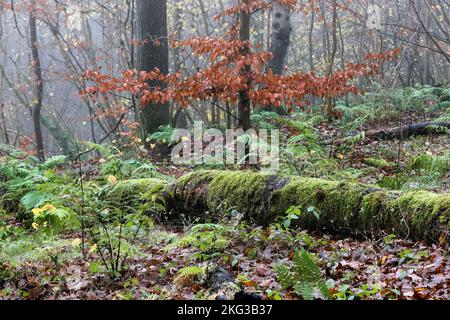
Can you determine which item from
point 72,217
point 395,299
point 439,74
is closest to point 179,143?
point 72,217

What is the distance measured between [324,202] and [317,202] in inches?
3.0

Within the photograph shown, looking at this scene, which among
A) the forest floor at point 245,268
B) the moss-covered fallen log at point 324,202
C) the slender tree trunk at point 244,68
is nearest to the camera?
the forest floor at point 245,268

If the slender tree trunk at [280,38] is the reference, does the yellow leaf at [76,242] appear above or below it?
below

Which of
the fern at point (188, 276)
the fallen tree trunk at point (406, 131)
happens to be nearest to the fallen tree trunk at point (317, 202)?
the fern at point (188, 276)

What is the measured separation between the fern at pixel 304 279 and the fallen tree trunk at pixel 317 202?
4.26 feet

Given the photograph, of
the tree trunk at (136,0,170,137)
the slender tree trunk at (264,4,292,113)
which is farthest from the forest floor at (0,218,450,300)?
the slender tree trunk at (264,4,292,113)

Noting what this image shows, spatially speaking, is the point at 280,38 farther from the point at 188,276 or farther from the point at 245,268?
the point at 188,276

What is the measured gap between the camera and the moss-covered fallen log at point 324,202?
172 inches

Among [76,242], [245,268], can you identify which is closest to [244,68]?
[76,242]

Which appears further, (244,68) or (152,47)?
(152,47)

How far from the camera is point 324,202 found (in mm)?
5020

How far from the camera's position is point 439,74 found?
18.1 metres

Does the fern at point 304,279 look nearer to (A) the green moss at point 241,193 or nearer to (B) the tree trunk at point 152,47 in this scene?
(A) the green moss at point 241,193

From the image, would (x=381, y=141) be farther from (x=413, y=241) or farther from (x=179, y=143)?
(x=413, y=241)
